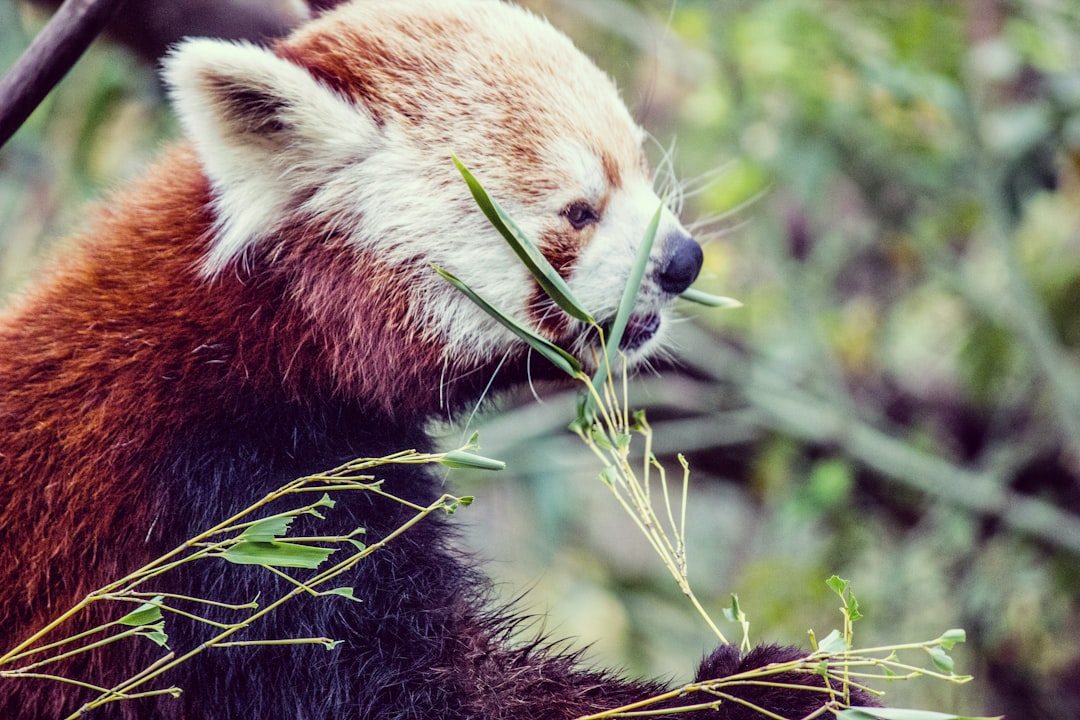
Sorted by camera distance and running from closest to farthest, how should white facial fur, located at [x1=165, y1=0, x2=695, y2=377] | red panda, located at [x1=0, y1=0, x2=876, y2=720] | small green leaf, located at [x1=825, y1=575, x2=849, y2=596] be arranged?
1. small green leaf, located at [x1=825, y1=575, x2=849, y2=596]
2. red panda, located at [x1=0, y1=0, x2=876, y2=720]
3. white facial fur, located at [x1=165, y1=0, x2=695, y2=377]

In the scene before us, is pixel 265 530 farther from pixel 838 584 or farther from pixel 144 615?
pixel 838 584

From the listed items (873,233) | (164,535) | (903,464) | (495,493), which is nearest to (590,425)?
(164,535)

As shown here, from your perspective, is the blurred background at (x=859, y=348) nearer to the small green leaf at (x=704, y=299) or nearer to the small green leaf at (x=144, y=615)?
the small green leaf at (x=704, y=299)

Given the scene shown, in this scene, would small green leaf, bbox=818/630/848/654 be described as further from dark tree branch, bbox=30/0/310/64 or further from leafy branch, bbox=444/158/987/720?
dark tree branch, bbox=30/0/310/64

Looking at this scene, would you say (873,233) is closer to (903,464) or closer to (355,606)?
(903,464)

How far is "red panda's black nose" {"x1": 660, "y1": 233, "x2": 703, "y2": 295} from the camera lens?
1896 mm

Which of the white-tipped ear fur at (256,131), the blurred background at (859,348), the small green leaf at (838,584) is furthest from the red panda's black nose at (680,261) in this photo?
the blurred background at (859,348)

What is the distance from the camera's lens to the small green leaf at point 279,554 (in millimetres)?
1387

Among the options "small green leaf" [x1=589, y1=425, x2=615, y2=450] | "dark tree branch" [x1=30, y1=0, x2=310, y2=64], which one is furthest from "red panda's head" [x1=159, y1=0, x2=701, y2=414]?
"dark tree branch" [x1=30, y1=0, x2=310, y2=64]

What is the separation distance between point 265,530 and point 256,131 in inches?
30.6

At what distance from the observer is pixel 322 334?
1.78 m

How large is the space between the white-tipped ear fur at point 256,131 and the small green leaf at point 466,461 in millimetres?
624

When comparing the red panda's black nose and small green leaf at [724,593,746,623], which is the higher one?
the red panda's black nose

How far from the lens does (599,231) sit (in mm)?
1896
